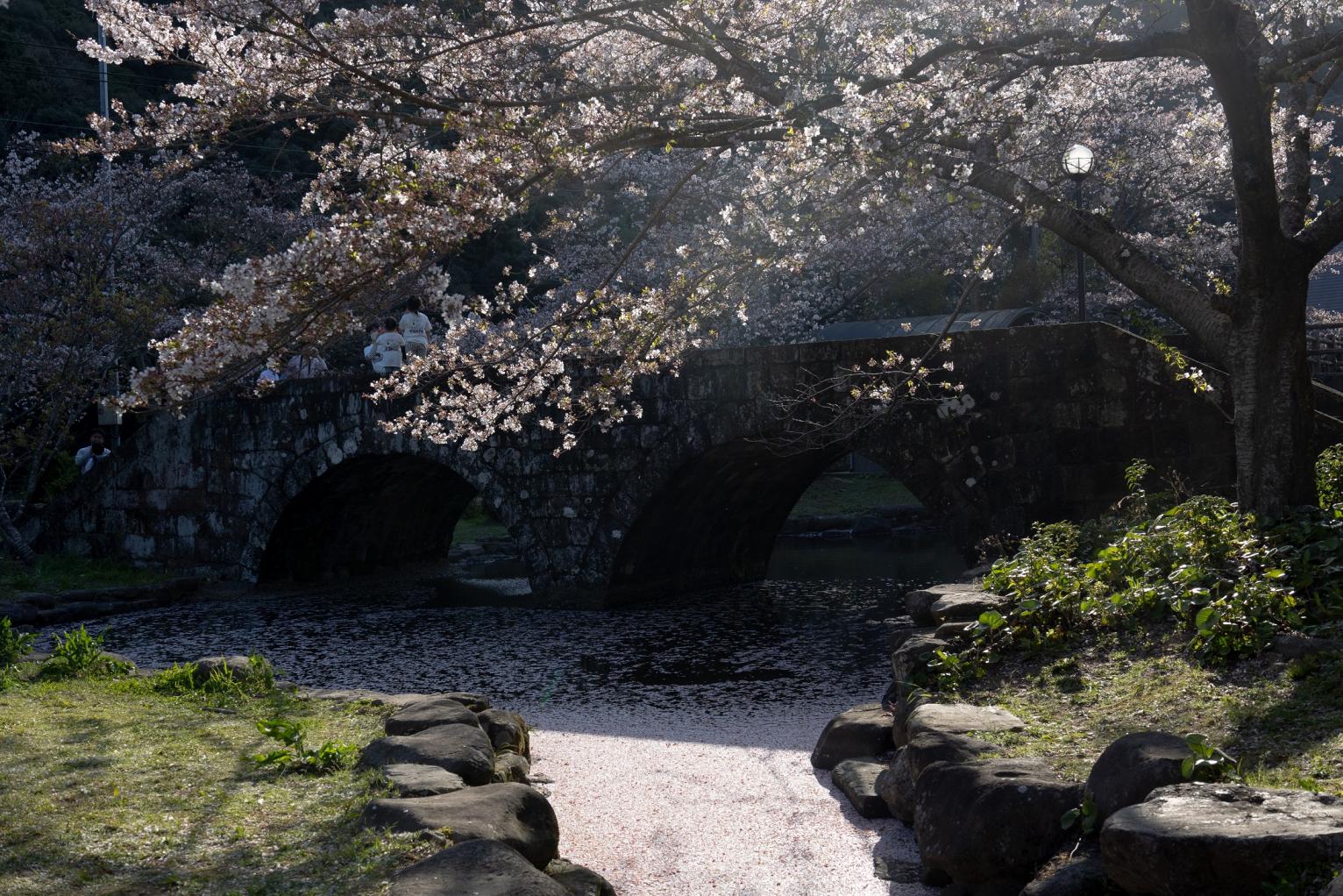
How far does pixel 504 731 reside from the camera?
6.05 m

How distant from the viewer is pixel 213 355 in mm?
6105

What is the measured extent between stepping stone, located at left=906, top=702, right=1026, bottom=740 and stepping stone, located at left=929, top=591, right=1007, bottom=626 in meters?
1.25

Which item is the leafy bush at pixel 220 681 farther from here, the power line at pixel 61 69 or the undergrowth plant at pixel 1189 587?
the power line at pixel 61 69

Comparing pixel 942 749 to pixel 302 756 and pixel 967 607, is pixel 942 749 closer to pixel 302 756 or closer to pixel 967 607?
pixel 967 607

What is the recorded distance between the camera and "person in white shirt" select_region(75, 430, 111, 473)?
54.9 feet

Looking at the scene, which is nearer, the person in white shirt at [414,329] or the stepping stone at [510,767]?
the stepping stone at [510,767]

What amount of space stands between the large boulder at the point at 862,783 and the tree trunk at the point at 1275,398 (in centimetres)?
234

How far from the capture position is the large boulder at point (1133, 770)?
3.63 meters

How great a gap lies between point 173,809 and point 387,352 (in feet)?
31.8

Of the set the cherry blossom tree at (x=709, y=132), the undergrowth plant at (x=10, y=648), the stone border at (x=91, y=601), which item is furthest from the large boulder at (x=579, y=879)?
the stone border at (x=91, y=601)

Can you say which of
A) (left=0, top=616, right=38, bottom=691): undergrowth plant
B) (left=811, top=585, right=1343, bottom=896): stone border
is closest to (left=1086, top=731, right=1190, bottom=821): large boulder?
(left=811, top=585, right=1343, bottom=896): stone border

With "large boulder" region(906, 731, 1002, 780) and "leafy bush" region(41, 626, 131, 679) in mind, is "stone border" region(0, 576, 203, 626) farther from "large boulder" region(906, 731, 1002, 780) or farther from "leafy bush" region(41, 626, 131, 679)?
"large boulder" region(906, 731, 1002, 780)

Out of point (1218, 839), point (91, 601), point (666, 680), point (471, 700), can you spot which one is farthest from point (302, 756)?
point (91, 601)

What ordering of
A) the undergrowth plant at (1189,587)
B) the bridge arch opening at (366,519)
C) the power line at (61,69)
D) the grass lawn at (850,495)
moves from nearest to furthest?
the undergrowth plant at (1189,587) < the bridge arch opening at (366,519) < the grass lawn at (850,495) < the power line at (61,69)
